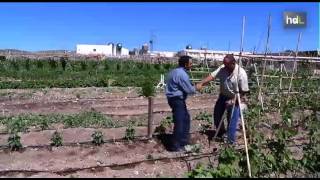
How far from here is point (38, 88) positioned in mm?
19656

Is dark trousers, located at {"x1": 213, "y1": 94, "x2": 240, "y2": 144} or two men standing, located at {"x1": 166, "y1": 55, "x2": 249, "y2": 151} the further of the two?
dark trousers, located at {"x1": 213, "y1": 94, "x2": 240, "y2": 144}

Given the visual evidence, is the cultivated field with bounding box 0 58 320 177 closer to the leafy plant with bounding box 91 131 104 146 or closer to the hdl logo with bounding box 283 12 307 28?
the leafy plant with bounding box 91 131 104 146

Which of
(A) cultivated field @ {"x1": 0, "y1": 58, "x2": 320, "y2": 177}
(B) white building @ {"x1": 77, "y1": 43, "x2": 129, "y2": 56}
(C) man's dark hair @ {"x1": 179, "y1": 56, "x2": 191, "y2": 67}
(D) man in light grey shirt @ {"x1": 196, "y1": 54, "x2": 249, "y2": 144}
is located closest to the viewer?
(A) cultivated field @ {"x1": 0, "y1": 58, "x2": 320, "y2": 177}

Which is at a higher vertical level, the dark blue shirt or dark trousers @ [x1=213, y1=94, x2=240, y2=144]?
the dark blue shirt

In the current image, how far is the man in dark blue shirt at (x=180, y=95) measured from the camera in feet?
23.5

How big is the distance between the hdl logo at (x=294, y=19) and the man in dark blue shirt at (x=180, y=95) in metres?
1.77

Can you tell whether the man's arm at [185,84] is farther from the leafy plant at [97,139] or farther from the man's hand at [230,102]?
the leafy plant at [97,139]

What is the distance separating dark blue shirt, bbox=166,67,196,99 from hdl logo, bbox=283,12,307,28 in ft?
6.25

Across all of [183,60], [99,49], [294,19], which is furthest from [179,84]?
[99,49]

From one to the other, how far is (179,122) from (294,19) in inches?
96.4

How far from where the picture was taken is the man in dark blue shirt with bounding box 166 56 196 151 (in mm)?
7168

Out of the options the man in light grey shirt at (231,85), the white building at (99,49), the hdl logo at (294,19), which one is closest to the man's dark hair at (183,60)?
the man in light grey shirt at (231,85)

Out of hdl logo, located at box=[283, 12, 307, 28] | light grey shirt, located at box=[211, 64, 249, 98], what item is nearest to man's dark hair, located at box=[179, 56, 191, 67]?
light grey shirt, located at box=[211, 64, 249, 98]

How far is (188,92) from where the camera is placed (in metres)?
7.20
